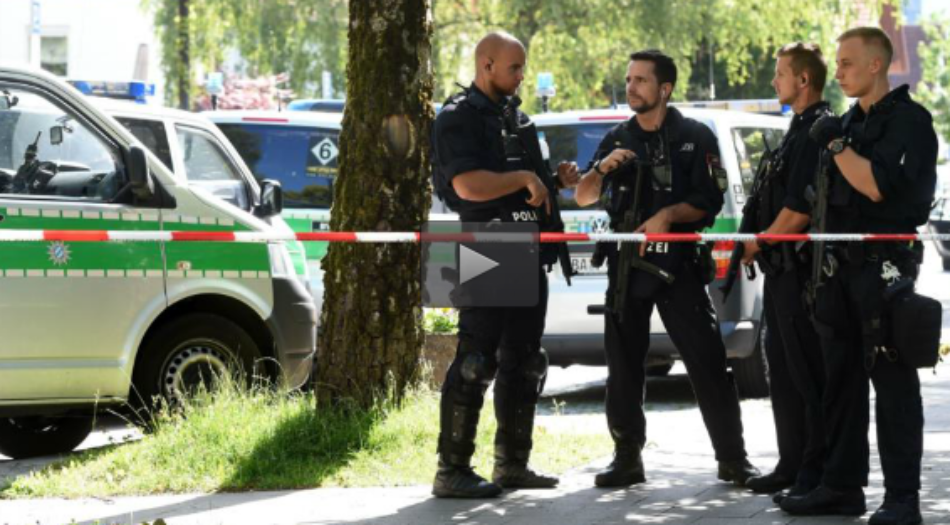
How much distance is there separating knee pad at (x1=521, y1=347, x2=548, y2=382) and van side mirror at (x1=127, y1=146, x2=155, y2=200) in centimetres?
241

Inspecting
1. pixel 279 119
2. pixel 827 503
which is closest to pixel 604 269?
pixel 279 119

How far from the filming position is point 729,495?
7.23 m

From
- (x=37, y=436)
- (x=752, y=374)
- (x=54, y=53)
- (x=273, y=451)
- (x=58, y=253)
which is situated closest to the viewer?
(x=273, y=451)

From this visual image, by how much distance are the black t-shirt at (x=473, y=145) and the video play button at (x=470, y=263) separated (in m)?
0.14

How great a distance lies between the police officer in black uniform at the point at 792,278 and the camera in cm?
695

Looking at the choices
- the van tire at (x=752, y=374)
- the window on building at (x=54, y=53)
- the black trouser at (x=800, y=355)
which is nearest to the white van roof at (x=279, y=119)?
the van tire at (x=752, y=374)

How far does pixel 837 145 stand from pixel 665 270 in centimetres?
108

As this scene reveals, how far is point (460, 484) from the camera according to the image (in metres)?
7.23

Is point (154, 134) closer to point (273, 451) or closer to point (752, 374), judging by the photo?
point (752, 374)

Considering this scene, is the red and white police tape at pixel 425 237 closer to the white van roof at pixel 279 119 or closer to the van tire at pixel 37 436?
the van tire at pixel 37 436

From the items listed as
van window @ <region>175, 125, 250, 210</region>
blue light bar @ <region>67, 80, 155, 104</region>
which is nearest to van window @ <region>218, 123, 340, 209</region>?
blue light bar @ <region>67, 80, 155, 104</region>

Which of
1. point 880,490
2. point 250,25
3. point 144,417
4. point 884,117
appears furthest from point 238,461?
point 250,25

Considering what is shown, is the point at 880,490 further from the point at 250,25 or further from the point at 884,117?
the point at 250,25

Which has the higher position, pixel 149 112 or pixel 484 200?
pixel 149 112
